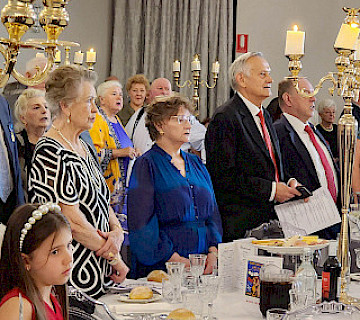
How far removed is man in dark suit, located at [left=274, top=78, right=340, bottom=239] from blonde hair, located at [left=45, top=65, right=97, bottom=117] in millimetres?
1635

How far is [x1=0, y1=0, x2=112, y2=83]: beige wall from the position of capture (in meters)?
7.70

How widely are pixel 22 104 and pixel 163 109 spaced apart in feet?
3.69

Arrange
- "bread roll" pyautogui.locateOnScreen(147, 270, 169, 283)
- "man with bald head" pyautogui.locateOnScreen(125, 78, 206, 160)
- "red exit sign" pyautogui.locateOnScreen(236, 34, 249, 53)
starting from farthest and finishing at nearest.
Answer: "red exit sign" pyautogui.locateOnScreen(236, 34, 249, 53), "man with bald head" pyautogui.locateOnScreen(125, 78, 206, 160), "bread roll" pyautogui.locateOnScreen(147, 270, 169, 283)

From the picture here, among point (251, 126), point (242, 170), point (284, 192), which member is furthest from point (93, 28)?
point (284, 192)

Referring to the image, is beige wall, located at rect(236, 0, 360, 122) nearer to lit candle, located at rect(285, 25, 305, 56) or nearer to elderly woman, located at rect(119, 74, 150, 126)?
elderly woman, located at rect(119, 74, 150, 126)

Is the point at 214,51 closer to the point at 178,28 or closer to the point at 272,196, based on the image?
the point at 178,28

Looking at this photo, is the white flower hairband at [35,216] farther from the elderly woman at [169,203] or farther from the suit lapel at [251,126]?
the suit lapel at [251,126]

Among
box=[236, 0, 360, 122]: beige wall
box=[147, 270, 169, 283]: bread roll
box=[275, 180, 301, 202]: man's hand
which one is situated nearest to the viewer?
box=[147, 270, 169, 283]: bread roll

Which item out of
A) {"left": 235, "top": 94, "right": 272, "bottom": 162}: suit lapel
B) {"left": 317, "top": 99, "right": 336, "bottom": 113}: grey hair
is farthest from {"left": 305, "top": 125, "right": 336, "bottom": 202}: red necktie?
{"left": 317, "top": 99, "right": 336, "bottom": 113}: grey hair

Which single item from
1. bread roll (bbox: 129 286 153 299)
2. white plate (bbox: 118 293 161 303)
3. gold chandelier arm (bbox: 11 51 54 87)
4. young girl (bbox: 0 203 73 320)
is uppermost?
gold chandelier arm (bbox: 11 51 54 87)

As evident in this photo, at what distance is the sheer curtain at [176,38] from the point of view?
8461 millimetres

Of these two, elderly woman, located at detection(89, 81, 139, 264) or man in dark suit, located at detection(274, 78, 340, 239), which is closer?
man in dark suit, located at detection(274, 78, 340, 239)

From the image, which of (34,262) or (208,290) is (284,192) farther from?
(34,262)

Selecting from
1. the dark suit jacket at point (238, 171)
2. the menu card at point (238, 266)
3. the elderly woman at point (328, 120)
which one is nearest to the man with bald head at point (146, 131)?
the elderly woman at point (328, 120)
